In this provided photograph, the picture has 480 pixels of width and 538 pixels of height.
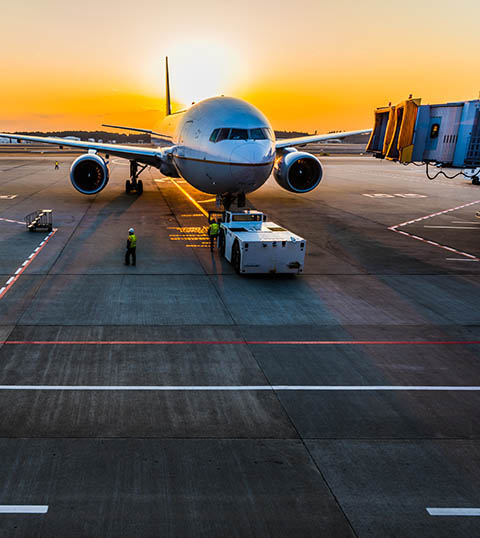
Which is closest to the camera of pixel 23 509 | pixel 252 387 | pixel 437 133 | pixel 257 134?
pixel 23 509

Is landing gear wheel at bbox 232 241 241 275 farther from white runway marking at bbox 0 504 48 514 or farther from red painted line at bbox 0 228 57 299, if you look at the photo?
white runway marking at bbox 0 504 48 514

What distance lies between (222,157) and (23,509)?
1885 centimetres

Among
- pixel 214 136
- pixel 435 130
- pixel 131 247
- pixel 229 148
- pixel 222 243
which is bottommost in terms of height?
pixel 222 243

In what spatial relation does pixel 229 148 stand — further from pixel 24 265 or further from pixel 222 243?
pixel 24 265

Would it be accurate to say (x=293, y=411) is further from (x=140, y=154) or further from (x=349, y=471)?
(x=140, y=154)

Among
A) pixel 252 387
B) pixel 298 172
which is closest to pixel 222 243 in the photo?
pixel 252 387

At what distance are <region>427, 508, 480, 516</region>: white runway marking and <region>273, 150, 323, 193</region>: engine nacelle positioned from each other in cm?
2565

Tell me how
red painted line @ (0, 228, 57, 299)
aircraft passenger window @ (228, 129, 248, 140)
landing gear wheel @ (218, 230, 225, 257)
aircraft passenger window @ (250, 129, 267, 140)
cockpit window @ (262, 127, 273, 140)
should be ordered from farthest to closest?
cockpit window @ (262, 127, 273, 140) < aircraft passenger window @ (250, 129, 267, 140) < aircraft passenger window @ (228, 129, 248, 140) < landing gear wheel @ (218, 230, 225, 257) < red painted line @ (0, 228, 57, 299)

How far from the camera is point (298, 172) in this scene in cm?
3164

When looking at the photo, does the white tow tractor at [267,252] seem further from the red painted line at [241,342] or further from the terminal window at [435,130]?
the terminal window at [435,130]

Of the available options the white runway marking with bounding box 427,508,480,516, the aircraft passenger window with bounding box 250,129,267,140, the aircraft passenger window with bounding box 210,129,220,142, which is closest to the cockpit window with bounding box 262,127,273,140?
the aircraft passenger window with bounding box 250,129,267,140

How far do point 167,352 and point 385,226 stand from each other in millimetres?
21350

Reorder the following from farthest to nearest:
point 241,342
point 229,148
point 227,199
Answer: point 227,199
point 229,148
point 241,342

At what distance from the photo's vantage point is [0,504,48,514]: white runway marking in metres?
6.48
